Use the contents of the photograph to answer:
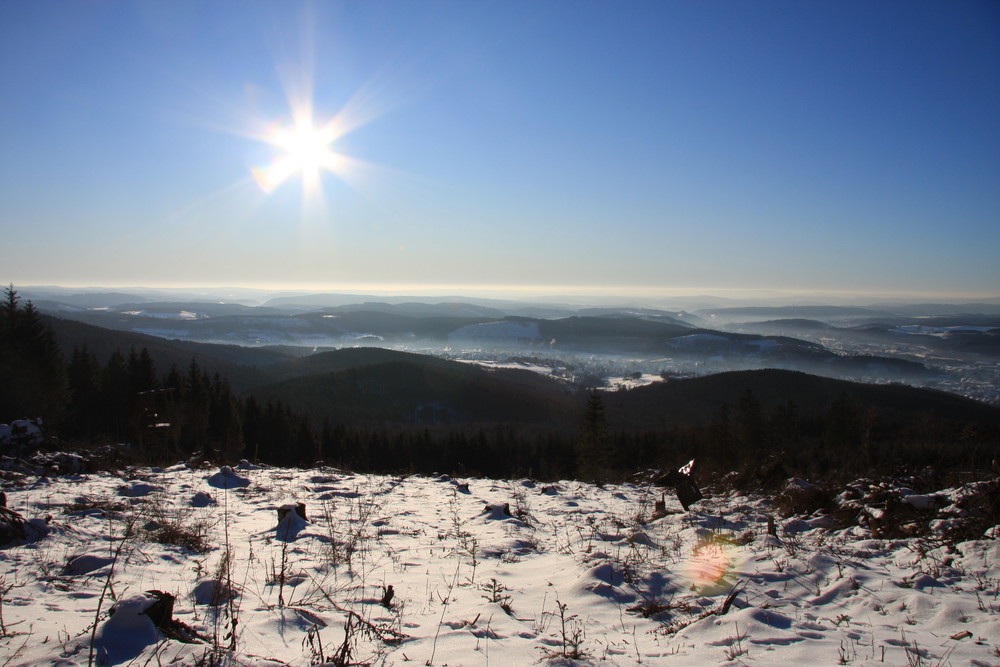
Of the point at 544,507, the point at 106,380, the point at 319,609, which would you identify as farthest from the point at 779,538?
the point at 106,380

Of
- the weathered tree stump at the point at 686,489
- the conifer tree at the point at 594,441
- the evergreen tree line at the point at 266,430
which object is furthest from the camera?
the conifer tree at the point at 594,441

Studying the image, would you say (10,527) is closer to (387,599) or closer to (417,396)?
(387,599)

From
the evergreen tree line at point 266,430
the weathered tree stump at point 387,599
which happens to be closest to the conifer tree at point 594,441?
the evergreen tree line at point 266,430

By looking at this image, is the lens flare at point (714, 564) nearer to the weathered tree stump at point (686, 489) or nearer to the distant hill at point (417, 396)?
the weathered tree stump at point (686, 489)

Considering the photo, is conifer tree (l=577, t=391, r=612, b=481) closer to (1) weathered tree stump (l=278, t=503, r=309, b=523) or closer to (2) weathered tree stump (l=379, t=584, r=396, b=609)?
(1) weathered tree stump (l=278, t=503, r=309, b=523)

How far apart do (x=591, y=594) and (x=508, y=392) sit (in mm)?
125683

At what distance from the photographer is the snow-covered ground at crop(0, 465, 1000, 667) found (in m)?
3.40

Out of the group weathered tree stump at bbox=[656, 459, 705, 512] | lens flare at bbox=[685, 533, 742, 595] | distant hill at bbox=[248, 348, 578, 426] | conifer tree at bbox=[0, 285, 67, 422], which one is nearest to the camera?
lens flare at bbox=[685, 533, 742, 595]

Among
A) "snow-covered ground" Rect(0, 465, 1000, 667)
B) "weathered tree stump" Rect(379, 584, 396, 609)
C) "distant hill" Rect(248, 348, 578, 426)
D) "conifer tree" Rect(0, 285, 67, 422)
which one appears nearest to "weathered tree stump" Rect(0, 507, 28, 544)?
"snow-covered ground" Rect(0, 465, 1000, 667)

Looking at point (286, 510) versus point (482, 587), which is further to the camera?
point (286, 510)

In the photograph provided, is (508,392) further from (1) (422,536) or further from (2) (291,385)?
(1) (422,536)

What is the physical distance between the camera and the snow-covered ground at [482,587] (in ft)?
11.1

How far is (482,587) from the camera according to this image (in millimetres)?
5242

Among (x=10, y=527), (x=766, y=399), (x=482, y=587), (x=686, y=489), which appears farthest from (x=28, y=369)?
(x=766, y=399)
